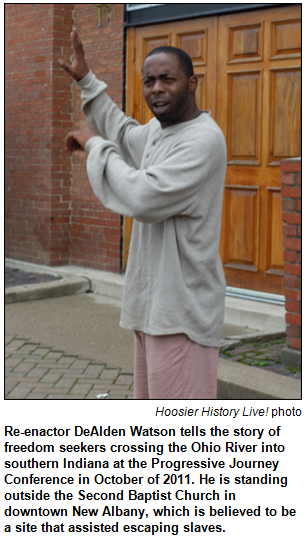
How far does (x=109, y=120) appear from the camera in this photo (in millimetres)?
3258

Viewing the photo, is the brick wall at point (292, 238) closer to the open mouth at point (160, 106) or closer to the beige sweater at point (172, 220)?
the beige sweater at point (172, 220)

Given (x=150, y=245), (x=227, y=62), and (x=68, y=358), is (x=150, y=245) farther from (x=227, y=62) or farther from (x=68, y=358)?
(x=227, y=62)

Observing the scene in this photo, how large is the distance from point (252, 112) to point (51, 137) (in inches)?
119

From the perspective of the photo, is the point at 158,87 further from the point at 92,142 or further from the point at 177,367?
the point at 177,367

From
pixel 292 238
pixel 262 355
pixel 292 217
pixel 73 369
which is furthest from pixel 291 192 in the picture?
pixel 73 369

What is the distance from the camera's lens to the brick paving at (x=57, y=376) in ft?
15.8

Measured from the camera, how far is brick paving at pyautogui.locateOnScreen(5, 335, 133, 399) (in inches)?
189

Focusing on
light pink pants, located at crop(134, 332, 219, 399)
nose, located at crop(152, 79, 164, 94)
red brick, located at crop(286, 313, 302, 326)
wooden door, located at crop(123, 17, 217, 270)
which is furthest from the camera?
wooden door, located at crop(123, 17, 217, 270)

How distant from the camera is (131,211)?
2590 millimetres

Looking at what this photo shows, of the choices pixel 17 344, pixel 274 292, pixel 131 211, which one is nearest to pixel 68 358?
pixel 17 344

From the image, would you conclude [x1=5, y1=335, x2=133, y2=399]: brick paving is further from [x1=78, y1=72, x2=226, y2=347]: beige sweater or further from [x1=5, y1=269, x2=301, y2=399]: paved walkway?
[x1=78, y1=72, x2=226, y2=347]: beige sweater

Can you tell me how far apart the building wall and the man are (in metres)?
5.47

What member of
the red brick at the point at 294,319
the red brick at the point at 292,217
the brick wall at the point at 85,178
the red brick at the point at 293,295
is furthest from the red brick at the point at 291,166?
the brick wall at the point at 85,178

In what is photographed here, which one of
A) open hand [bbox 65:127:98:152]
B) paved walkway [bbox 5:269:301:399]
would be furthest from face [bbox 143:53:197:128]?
paved walkway [bbox 5:269:301:399]
